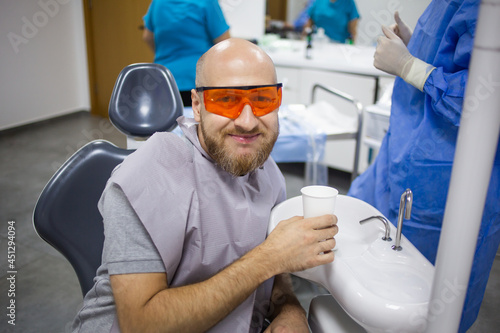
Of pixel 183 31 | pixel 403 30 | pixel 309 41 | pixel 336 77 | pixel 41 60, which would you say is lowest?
pixel 41 60

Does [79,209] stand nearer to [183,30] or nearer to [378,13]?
[183,30]

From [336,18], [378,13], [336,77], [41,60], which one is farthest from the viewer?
[41,60]

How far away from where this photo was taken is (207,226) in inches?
42.1

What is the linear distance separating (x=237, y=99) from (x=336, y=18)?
2731 mm

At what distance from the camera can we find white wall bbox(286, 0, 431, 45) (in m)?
2.83

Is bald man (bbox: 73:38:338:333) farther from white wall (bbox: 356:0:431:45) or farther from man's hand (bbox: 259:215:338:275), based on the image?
white wall (bbox: 356:0:431:45)

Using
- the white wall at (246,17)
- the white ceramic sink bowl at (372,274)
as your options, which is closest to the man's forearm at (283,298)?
the white ceramic sink bowl at (372,274)

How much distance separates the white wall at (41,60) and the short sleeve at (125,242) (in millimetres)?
4154

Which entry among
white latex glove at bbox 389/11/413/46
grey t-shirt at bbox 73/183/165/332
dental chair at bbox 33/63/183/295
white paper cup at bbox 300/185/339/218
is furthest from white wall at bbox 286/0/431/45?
grey t-shirt at bbox 73/183/165/332

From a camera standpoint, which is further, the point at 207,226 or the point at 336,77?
the point at 336,77

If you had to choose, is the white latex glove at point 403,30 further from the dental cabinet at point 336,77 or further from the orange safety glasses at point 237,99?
the dental cabinet at point 336,77

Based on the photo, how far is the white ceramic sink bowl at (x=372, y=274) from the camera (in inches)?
33.3

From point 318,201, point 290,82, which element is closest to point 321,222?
point 318,201

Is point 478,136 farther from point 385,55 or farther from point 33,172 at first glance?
point 33,172
